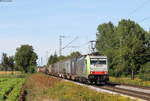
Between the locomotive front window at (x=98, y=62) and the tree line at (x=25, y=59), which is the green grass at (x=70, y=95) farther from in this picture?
the tree line at (x=25, y=59)

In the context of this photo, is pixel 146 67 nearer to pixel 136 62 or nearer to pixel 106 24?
pixel 136 62

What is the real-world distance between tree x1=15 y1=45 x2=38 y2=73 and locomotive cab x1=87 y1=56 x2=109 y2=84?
9245 cm

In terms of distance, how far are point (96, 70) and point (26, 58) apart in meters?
97.6

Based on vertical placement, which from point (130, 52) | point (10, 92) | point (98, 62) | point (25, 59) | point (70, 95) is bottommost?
point (10, 92)

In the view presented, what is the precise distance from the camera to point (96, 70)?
39.9 meters

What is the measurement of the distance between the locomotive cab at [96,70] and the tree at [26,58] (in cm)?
9245

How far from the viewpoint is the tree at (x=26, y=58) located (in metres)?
134

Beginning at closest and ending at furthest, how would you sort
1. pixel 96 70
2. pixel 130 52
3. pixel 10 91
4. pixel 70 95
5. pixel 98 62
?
pixel 70 95
pixel 96 70
pixel 98 62
pixel 10 91
pixel 130 52

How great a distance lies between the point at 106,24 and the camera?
12569 cm

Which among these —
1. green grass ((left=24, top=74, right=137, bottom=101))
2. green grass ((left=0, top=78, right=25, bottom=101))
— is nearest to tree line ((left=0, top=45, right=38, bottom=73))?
green grass ((left=0, top=78, right=25, bottom=101))

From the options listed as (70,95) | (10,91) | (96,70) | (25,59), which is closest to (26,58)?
(25,59)

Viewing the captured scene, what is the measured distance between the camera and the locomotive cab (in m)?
39.7

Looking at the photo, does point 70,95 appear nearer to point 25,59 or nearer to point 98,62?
point 98,62

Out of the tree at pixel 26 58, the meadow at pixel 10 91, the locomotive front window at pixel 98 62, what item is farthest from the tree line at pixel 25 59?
the locomotive front window at pixel 98 62
